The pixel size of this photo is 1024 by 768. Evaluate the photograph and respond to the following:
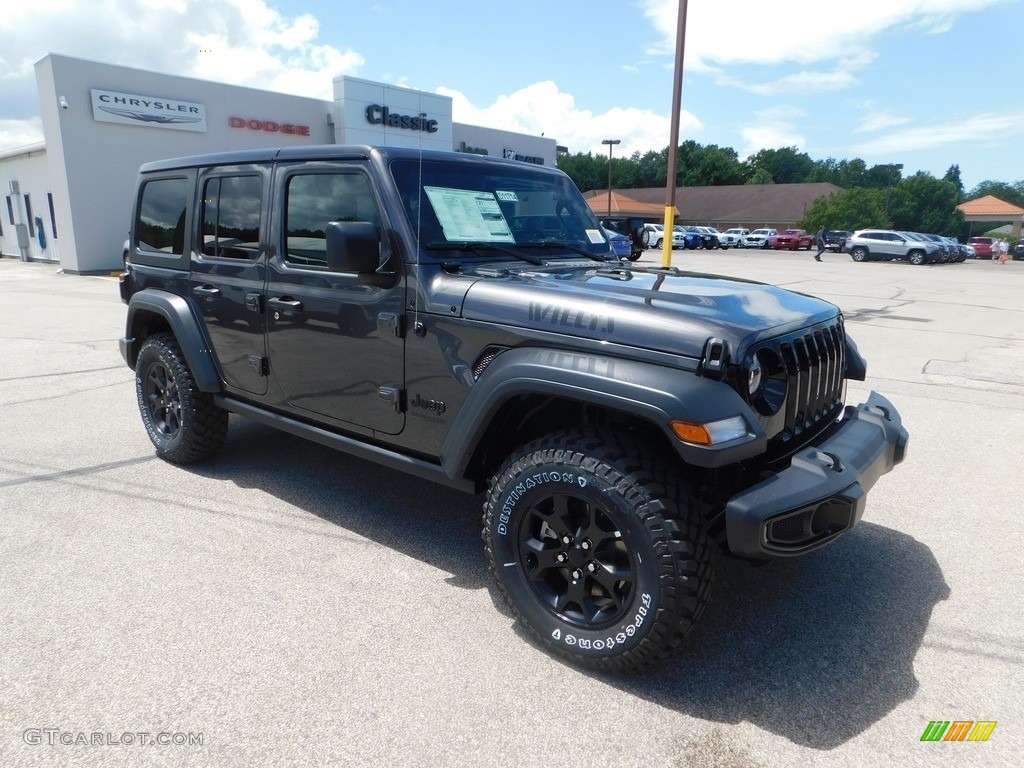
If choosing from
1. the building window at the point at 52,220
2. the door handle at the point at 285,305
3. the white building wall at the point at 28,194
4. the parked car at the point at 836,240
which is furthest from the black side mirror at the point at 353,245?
the parked car at the point at 836,240

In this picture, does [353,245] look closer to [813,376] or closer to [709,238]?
[813,376]

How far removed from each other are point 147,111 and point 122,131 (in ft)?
3.01

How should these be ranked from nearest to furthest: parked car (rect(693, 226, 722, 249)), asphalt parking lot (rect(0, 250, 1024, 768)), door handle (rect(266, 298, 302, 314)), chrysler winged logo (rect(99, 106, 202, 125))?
asphalt parking lot (rect(0, 250, 1024, 768))
door handle (rect(266, 298, 302, 314))
chrysler winged logo (rect(99, 106, 202, 125))
parked car (rect(693, 226, 722, 249))

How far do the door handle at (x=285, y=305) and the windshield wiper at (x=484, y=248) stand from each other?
2.80 ft

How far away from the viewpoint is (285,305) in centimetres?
365

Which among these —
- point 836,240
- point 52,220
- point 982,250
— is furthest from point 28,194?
point 982,250

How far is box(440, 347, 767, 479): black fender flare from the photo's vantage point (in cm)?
232

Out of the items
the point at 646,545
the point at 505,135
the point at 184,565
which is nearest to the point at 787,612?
the point at 646,545

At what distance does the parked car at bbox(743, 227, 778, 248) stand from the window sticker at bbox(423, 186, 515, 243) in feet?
157

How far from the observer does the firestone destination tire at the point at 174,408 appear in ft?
14.6

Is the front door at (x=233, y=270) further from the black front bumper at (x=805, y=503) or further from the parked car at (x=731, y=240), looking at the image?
the parked car at (x=731, y=240)

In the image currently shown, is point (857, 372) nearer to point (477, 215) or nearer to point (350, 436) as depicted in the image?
point (477, 215)

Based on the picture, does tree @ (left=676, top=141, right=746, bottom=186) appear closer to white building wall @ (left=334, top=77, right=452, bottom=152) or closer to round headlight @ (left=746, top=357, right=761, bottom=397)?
white building wall @ (left=334, top=77, right=452, bottom=152)

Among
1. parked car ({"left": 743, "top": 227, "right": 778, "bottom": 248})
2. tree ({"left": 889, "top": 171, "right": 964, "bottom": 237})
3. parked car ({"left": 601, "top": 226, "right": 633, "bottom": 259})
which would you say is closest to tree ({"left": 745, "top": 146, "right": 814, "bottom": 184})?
tree ({"left": 889, "top": 171, "right": 964, "bottom": 237})
